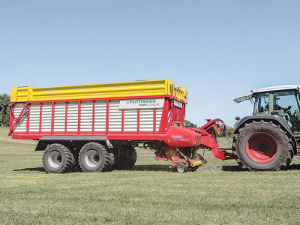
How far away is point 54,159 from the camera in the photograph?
14.6 metres

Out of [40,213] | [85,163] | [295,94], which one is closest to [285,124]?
[295,94]

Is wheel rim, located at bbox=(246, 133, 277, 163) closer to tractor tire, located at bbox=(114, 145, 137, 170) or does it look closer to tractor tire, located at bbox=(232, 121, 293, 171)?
tractor tire, located at bbox=(232, 121, 293, 171)

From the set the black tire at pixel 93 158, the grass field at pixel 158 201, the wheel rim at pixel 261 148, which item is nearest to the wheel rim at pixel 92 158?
the black tire at pixel 93 158

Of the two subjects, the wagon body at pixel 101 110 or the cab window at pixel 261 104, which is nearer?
the cab window at pixel 261 104

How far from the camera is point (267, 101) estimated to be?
40.9 ft

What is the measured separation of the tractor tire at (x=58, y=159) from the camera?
14164 mm

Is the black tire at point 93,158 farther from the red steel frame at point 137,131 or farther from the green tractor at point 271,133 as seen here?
the green tractor at point 271,133

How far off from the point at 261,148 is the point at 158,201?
5843 millimetres

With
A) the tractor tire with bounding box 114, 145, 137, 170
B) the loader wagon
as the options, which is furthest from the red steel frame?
the tractor tire with bounding box 114, 145, 137, 170

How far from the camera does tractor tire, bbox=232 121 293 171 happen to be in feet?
37.3

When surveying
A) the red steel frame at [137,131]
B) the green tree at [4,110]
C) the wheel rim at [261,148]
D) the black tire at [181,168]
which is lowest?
the black tire at [181,168]

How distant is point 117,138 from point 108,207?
707 cm

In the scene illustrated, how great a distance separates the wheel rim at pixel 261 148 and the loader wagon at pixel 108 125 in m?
1.20

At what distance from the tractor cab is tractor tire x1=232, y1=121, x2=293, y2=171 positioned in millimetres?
690
